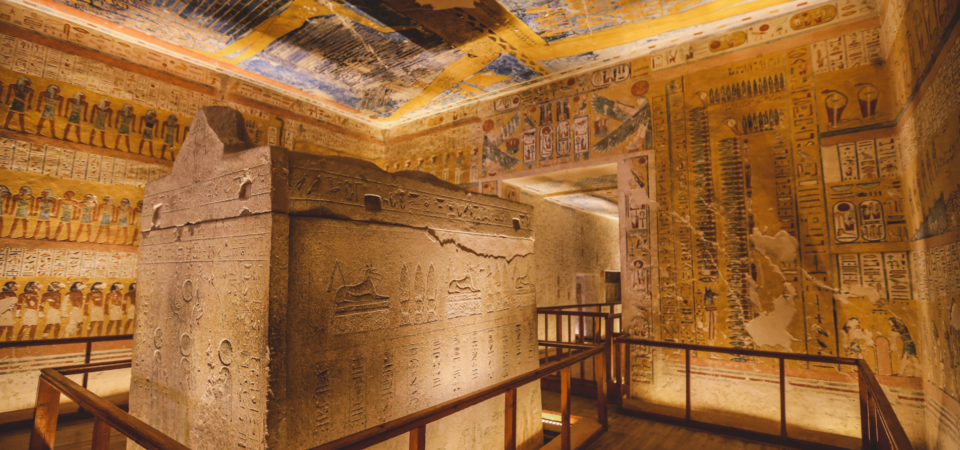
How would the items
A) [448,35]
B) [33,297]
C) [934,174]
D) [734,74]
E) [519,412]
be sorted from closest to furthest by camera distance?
[934,174] < [519,412] < [33,297] < [734,74] < [448,35]

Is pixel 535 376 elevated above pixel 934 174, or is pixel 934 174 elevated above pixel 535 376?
pixel 934 174

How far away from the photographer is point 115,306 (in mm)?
4855

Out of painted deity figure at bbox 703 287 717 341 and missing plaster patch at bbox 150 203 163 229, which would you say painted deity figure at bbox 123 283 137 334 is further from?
painted deity figure at bbox 703 287 717 341

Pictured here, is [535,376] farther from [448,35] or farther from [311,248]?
[448,35]

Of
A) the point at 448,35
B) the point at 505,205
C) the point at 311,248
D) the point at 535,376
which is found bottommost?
the point at 535,376

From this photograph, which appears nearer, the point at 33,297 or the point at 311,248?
the point at 311,248

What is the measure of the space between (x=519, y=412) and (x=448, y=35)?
4073mm

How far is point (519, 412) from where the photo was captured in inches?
121

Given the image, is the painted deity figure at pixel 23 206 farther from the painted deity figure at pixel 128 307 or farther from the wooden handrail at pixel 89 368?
the wooden handrail at pixel 89 368

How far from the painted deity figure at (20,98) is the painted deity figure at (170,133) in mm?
1176

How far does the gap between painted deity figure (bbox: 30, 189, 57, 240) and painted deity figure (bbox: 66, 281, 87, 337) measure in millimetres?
585

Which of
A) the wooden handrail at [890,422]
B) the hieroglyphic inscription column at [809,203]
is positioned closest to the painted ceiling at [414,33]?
the hieroglyphic inscription column at [809,203]

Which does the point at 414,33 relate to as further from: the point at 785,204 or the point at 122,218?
the point at 785,204

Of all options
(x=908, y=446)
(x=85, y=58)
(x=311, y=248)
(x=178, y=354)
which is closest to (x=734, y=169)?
(x=908, y=446)
